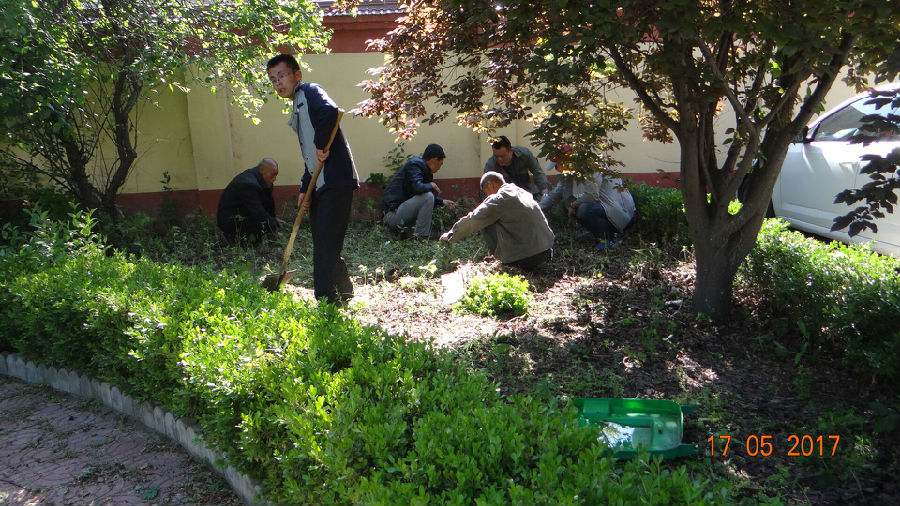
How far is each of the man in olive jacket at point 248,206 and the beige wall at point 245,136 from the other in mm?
1432

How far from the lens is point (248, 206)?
8.11 metres

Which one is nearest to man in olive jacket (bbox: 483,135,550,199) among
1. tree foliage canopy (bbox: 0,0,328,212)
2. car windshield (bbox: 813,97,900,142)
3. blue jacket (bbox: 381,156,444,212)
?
blue jacket (bbox: 381,156,444,212)

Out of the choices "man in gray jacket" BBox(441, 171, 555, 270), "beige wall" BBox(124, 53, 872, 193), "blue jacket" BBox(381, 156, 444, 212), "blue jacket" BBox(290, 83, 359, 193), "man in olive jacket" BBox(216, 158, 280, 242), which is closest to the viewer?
"blue jacket" BBox(290, 83, 359, 193)

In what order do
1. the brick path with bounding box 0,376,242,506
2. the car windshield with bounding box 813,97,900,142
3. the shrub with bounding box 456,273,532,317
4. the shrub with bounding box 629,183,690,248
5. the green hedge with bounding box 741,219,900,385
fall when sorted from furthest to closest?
the shrub with bounding box 629,183,690,248 < the car windshield with bounding box 813,97,900,142 < the shrub with bounding box 456,273,532,317 < the green hedge with bounding box 741,219,900,385 < the brick path with bounding box 0,376,242,506

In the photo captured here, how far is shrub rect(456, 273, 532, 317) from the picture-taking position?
5172mm

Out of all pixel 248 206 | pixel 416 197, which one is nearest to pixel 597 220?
pixel 416 197

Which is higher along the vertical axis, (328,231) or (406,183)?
(406,183)

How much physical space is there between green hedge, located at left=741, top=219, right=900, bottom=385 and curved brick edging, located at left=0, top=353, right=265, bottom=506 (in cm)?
311

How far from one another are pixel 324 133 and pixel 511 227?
2.01 metres

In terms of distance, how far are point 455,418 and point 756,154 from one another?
3249 mm

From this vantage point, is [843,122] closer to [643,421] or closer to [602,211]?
[602,211]

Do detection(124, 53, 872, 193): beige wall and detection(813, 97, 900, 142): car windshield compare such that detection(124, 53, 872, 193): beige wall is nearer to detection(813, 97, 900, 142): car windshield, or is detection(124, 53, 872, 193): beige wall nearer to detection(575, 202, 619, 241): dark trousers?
detection(813, 97, 900, 142): car windshield

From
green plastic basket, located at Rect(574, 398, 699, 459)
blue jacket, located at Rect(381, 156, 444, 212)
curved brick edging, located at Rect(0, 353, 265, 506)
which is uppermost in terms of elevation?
blue jacket, located at Rect(381, 156, 444, 212)

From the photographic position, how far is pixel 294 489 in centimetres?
243
